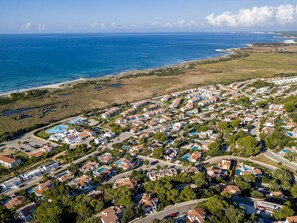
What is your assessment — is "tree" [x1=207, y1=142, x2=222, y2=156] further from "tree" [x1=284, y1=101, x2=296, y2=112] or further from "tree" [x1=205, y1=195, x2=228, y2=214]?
"tree" [x1=284, y1=101, x2=296, y2=112]

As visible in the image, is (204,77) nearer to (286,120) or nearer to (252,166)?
(286,120)

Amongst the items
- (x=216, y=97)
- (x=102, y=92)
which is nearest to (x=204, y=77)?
(x=216, y=97)

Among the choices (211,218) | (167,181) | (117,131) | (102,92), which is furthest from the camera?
(102,92)

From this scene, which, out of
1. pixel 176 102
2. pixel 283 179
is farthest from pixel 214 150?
pixel 176 102

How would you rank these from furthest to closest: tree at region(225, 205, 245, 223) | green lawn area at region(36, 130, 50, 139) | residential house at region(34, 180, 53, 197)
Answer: green lawn area at region(36, 130, 50, 139) → residential house at region(34, 180, 53, 197) → tree at region(225, 205, 245, 223)

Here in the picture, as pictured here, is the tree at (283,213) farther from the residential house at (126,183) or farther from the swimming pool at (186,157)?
the swimming pool at (186,157)

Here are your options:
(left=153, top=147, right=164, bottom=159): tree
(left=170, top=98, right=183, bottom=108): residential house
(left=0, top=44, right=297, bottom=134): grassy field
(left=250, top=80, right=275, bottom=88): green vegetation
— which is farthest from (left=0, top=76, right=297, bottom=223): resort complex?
(left=250, top=80, right=275, bottom=88): green vegetation

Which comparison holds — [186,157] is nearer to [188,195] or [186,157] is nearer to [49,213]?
[188,195]
